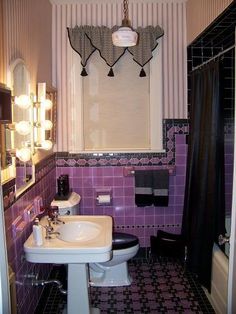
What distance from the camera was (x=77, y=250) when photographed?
2076 mm

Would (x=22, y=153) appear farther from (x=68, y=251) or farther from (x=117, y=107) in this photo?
(x=117, y=107)

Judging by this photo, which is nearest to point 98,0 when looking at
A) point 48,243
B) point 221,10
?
point 221,10

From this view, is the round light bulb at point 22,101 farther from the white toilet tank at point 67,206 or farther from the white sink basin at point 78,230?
→ the white toilet tank at point 67,206

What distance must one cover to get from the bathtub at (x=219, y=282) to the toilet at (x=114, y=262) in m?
0.71

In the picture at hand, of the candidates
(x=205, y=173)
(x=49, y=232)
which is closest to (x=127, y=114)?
(x=205, y=173)

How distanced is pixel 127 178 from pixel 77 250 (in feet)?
5.08

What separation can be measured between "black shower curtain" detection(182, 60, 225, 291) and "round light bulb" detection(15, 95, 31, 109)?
141 centimetres

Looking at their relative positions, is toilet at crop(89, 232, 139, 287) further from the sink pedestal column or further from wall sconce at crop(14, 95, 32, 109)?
wall sconce at crop(14, 95, 32, 109)

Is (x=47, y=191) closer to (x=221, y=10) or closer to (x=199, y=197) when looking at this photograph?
(x=199, y=197)

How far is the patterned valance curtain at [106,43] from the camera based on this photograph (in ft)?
11.0

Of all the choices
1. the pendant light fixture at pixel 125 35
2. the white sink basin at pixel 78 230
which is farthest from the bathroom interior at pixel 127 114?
the pendant light fixture at pixel 125 35

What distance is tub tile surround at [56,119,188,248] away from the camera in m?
3.53

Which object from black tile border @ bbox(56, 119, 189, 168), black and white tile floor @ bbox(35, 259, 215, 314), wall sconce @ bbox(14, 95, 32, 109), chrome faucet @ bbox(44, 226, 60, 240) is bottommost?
black and white tile floor @ bbox(35, 259, 215, 314)

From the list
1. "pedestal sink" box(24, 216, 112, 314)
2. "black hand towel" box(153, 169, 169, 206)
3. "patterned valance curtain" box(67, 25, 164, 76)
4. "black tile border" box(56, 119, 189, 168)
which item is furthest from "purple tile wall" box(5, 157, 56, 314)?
"patterned valance curtain" box(67, 25, 164, 76)
